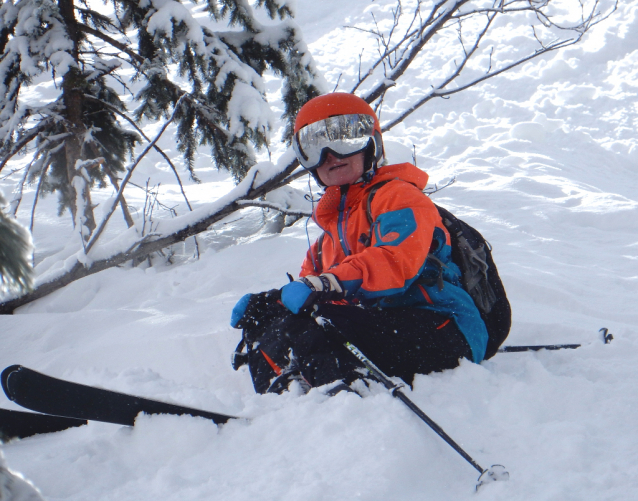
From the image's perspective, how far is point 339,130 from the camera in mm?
2729

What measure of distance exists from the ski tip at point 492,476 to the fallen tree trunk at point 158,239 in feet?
10.1

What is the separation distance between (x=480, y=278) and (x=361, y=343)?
741 millimetres

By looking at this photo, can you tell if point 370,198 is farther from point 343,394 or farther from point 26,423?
point 26,423

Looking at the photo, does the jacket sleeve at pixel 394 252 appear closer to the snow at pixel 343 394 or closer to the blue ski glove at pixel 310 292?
the blue ski glove at pixel 310 292

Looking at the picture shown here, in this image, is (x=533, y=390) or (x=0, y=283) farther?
(x=533, y=390)

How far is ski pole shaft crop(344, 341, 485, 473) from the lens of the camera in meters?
1.61

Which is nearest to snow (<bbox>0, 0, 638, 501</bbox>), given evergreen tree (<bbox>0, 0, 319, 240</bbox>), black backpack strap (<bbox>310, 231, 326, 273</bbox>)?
black backpack strap (<bbox>310, 231, 326, 273</bbox>)

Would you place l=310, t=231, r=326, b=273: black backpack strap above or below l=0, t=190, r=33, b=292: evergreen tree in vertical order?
below

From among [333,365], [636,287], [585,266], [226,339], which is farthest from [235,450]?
[585,266]

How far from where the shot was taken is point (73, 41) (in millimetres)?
4785

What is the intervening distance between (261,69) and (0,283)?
5043 mm

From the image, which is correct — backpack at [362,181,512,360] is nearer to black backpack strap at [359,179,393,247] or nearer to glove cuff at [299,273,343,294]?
black backpack strap at [359,179,393,247]

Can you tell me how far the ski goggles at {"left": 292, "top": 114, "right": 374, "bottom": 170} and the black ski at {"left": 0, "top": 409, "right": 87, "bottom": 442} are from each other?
1.83m

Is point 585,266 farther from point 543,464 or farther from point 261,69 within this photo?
point 261,69
